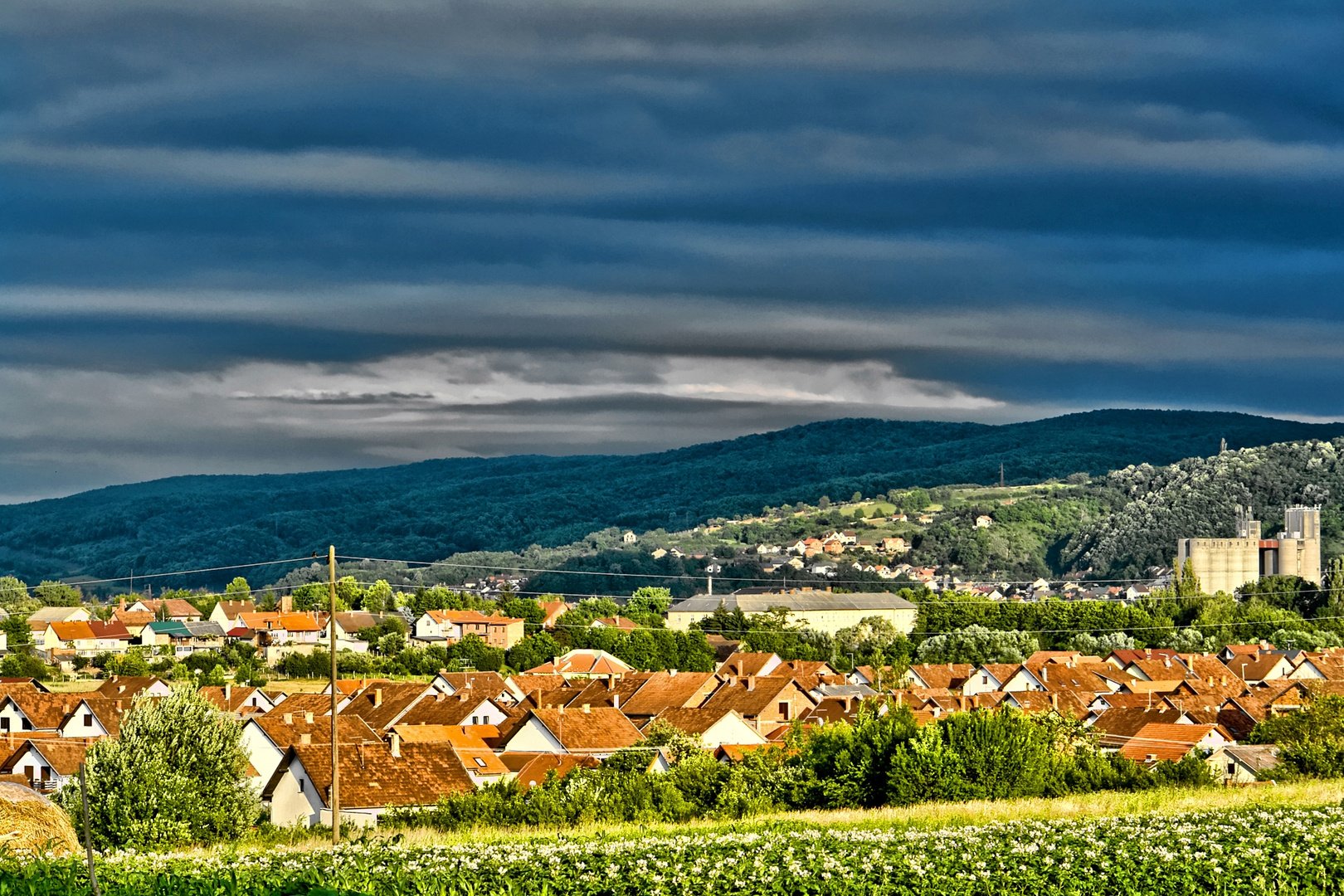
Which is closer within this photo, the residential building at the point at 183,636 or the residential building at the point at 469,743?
the residential building at the point at 469,743

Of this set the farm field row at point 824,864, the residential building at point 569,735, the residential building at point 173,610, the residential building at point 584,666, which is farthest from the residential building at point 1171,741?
the residential building at point 173,610

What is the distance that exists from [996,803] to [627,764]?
21.7 metres

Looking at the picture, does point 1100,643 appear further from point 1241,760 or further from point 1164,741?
point 1241,760

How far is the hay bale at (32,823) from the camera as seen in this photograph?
17.6m

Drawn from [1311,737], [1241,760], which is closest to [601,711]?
[1241,760]

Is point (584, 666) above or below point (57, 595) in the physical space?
below

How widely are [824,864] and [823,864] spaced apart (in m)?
0.03

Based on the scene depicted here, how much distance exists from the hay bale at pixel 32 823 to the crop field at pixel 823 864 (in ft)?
4.12

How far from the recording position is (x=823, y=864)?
16.0 meters

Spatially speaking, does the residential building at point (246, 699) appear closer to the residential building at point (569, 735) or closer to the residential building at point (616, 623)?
the residential building at point (569, 735)

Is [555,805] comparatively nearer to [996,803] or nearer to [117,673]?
[996,803]

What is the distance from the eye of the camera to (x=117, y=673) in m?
97.8

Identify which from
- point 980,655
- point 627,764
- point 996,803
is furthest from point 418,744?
point 980,655

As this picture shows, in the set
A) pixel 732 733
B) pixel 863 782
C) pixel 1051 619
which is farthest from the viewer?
pixel 1051 619
